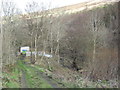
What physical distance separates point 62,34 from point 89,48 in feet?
4.22

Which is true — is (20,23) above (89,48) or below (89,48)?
above

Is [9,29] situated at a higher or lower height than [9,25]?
lower

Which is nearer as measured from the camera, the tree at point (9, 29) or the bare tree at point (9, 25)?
the tree at point (9, 29)

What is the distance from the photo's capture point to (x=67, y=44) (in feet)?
17.3

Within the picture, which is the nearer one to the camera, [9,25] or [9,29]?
[9,29]

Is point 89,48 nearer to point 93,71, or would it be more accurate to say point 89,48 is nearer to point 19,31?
point 93,71

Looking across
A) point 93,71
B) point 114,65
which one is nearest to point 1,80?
point 93,71

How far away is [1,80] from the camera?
6.63 ft

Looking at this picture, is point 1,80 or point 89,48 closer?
point 1,80

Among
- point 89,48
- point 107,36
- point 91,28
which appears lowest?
point 89,48

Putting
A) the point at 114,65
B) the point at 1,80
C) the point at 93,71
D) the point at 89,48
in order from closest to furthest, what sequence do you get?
1. the point at 1,80
2. the point at 93,71
3. the point at 114,65
4. the point at 89,48

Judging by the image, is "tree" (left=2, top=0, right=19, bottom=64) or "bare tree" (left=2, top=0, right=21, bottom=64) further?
"bare tree" (left=2, top=0, right=21, bottom=64)

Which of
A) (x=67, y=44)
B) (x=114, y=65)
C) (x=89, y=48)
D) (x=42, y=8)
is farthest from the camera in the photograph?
(x=67, y=44)

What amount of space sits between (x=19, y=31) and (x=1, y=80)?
304cm
